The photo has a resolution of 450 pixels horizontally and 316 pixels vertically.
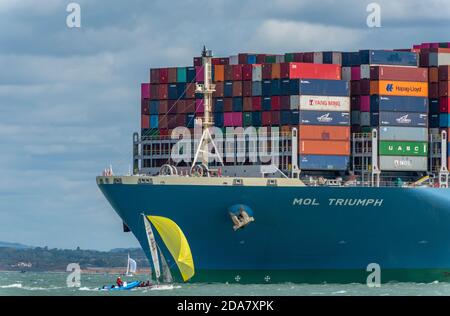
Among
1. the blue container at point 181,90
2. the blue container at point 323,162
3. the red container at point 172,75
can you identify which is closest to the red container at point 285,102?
the blue container at point 323,162

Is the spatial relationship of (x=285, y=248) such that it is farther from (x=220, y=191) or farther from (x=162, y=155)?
(x=162, y=155)

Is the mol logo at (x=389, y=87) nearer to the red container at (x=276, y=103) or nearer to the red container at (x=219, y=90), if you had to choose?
the red container at (x=276, y=103)

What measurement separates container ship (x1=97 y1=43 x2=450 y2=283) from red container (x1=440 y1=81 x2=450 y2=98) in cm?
8

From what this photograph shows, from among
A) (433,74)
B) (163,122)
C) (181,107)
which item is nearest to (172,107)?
(181,107)

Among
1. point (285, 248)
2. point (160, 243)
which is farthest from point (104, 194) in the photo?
point (285, 248)

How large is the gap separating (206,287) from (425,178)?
598 inches

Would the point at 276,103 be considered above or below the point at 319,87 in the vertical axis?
below

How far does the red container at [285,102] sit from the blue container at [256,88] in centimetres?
183

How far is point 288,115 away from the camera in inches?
2680

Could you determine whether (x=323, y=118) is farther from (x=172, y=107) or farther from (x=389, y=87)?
(x=172, y=107)

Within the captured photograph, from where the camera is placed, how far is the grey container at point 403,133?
69438 mm

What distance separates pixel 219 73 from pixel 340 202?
1193 centimetres

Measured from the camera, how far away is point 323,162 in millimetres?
67438
